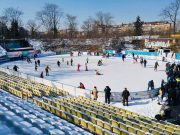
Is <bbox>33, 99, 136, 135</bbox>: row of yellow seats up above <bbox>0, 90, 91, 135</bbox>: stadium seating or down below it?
below

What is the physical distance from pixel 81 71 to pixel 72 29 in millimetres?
70581

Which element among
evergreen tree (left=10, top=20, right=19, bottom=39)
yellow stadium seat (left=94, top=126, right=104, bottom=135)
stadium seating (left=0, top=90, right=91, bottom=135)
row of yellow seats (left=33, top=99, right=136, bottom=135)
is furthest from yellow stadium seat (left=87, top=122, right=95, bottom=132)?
evergreen tree (left=10, top=20, right=19, bottom=39)

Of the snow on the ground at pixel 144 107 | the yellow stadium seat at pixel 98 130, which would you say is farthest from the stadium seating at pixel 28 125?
the snow on the ground at pixel 144 107

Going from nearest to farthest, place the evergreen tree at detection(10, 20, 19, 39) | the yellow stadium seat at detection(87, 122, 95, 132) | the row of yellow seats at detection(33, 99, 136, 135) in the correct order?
the row of yellow seats at detection(33, 99, 136, 135) → the yellow stadium seat at detection(87, 122, 95, 132) → the evergreen tree at detection(10, 20, 19, 39)

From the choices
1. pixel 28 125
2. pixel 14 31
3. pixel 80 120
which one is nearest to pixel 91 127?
pixel 80 120

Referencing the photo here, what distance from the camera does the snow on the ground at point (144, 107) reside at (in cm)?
1564

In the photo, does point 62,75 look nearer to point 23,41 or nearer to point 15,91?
point 15,91

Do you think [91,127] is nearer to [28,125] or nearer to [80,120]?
[80,120]

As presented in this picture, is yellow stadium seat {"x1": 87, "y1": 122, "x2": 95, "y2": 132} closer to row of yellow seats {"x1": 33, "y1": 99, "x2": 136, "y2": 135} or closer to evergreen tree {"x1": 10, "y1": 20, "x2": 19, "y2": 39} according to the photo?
row of yellow seats {"x1": 33, "y1": 99, "x2": 136, "y2": 135}

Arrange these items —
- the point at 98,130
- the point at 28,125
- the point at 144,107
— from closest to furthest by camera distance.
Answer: the point at 28,125
the point at 98,130
the point at 144,107

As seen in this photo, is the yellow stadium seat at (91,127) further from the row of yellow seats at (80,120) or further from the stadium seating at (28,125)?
the stadium seating at (28,125)

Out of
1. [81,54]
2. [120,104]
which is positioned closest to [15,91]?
[120,104]

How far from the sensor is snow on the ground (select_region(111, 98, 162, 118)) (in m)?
15.6

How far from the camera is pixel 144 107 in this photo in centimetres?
1662
